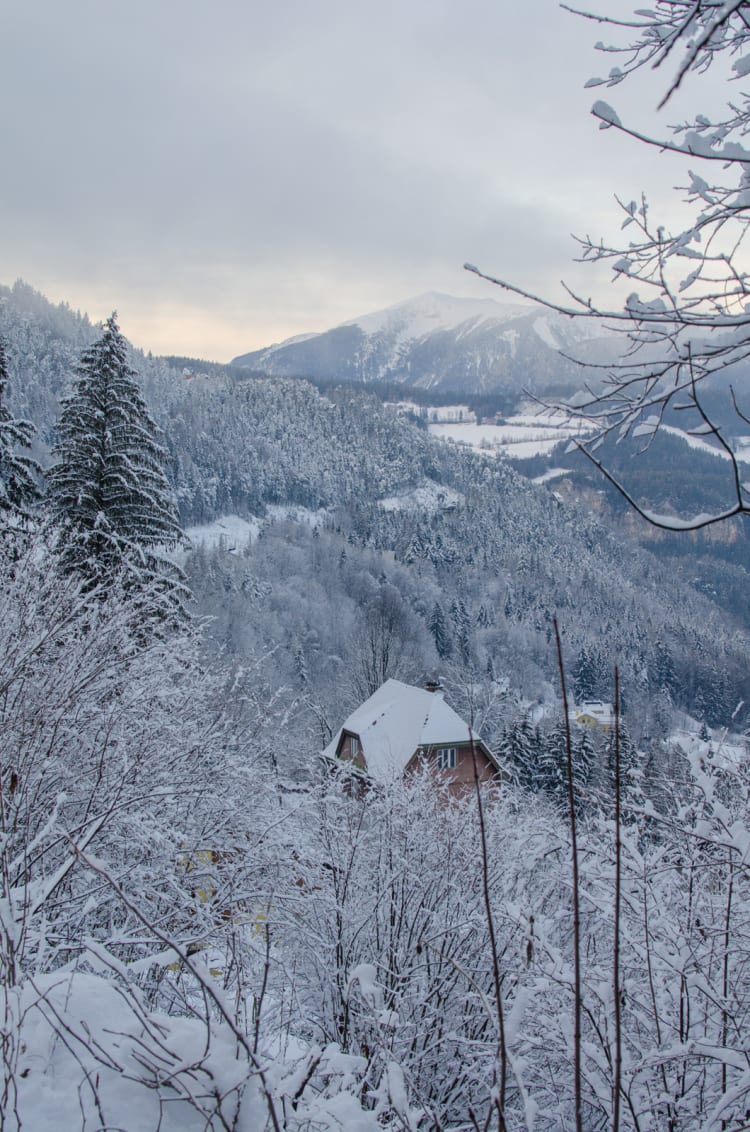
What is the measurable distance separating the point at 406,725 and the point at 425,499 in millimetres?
129372

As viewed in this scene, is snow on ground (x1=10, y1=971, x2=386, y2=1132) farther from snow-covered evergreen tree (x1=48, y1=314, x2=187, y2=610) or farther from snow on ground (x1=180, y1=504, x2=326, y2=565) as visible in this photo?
snow on ground (x1=180, y1=504, x2=326, y2=565)

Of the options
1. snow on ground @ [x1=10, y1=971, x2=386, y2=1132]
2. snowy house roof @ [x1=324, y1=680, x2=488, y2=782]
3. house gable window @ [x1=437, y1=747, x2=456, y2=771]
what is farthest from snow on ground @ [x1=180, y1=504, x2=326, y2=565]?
snow on ground @ [x1=10, y1=971, x2=386, y2=1132]

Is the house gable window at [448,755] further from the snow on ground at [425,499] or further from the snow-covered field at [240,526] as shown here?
the snow on ground at [425,499]

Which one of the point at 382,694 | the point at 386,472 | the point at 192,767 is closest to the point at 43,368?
the point at 386,472

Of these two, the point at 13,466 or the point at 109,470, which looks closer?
the point at 13,466

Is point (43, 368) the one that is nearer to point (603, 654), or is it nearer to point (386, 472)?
point (386, 472)

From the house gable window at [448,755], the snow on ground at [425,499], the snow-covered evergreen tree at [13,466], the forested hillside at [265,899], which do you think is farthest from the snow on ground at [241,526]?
the forested hillside at [265,899]

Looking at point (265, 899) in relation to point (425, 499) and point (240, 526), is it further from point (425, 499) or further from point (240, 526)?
point (425, 499)

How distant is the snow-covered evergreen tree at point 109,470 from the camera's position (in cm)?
1340

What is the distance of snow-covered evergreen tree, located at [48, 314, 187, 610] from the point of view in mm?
13398

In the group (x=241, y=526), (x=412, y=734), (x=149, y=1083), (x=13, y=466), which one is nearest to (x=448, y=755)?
(x=412, y=734)

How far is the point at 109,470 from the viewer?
1377cm

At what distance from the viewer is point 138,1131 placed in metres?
1.68

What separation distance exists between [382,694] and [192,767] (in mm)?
15709
